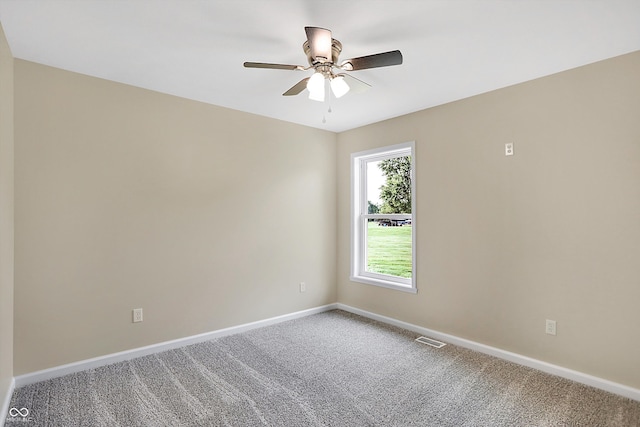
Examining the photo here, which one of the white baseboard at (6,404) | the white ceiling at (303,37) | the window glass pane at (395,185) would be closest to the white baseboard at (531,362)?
the window glass pane at (395,185)

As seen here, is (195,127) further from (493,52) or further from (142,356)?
(493,52)

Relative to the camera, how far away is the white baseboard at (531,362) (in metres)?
2.39

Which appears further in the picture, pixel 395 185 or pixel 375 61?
pixel 395 185

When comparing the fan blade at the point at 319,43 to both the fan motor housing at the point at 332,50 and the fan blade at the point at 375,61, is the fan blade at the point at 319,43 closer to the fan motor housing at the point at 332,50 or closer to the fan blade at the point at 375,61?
the fan motor housing at the point at 332,50

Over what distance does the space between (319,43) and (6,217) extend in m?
2.32

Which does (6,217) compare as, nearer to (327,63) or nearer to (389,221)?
(327,63)

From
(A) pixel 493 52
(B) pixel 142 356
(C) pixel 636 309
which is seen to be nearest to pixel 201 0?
(A) pixel 493 52

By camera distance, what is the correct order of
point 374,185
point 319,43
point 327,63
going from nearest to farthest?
point 319,43 → point 327,63 → point 374,185

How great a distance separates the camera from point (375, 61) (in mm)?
1951

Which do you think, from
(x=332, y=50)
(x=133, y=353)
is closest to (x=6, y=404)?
(x=133, y=353)

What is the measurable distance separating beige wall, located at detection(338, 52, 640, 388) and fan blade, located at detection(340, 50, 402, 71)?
5.37 ft

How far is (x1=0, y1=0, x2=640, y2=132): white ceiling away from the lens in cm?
188

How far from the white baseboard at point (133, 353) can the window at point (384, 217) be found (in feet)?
3.80

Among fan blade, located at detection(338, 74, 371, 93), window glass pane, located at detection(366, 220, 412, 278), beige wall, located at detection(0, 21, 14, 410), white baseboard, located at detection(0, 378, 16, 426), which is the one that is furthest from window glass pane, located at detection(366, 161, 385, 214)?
→ white baseboard, located at detection(0, 378, 16, 426)
